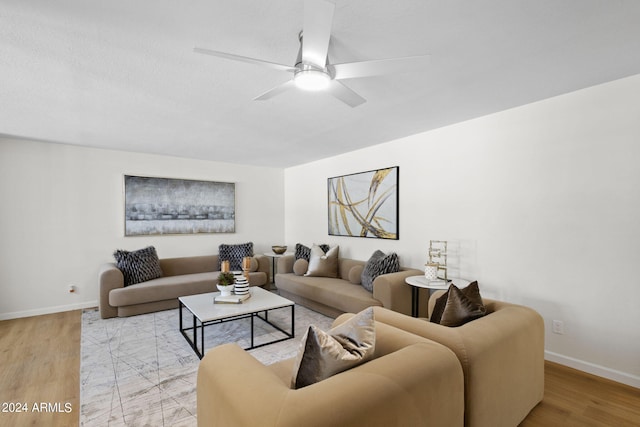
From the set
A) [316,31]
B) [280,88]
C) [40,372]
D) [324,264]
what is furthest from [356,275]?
[40,372]

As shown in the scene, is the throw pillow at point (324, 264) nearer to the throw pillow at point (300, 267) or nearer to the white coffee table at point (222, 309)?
the throw pillow at point (300, 267)

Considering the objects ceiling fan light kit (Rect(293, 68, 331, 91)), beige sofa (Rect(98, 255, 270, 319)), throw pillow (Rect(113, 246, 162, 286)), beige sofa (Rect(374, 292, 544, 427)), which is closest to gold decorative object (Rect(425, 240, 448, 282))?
beige sofa (Rect(374, 292, 544, 427))

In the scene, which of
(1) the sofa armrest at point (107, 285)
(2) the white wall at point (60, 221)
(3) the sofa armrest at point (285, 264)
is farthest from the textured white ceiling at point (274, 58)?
(3) the sofa armrest at point (285, 264)

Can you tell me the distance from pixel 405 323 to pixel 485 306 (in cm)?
76

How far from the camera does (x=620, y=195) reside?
2.28 meters

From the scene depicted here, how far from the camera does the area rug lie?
202 centimetres

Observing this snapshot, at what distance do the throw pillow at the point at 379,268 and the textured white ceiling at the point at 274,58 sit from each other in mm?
1605

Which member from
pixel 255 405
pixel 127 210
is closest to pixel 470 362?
pixel 255 405

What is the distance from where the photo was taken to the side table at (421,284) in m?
2.90

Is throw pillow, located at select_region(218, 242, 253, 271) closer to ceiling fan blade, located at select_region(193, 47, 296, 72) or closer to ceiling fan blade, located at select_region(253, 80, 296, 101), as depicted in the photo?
ceiling fan blade, located at select_region(253, 80, 296, 101)

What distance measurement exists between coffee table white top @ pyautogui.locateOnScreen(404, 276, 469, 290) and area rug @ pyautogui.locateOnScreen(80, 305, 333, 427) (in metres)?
A: 1.20

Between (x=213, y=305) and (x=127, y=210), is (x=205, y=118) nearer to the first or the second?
(x=213, y=305)

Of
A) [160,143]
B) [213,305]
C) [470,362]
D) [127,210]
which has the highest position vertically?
[160,143]

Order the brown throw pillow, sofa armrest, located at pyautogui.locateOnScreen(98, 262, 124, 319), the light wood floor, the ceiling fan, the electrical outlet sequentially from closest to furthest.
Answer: the ceiling fan → the brown throw pillow → the light wood floor → the electrical outlet → sofa armrest, located at pyautogui.locateOnScreen(98, 262, 124, 319)
